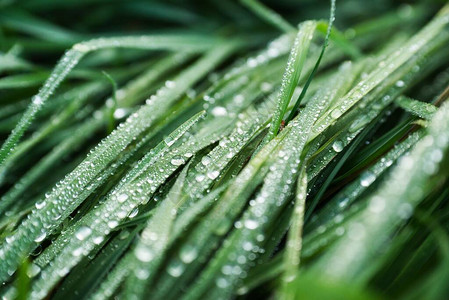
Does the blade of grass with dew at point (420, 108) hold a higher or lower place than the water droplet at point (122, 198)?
higher

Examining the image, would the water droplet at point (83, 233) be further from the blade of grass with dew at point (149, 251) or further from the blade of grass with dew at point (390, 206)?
the blade of grass with dew at point (390, 206)

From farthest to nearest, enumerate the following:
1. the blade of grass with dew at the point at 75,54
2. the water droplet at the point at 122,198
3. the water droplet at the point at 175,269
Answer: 1. the blade of grass with dew at the point at 75,54
2. the water droplet at the point at 122,198
3. the water droplet at the point at 175,269

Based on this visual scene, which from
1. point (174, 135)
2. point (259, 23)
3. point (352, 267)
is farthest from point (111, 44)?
point (352, 267)

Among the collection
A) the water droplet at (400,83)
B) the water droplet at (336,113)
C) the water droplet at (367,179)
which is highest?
the water droplet at (400,83)

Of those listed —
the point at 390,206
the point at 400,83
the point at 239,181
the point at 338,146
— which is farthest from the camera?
the point at 400,83

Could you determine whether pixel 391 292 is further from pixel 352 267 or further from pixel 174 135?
pixel 174 135

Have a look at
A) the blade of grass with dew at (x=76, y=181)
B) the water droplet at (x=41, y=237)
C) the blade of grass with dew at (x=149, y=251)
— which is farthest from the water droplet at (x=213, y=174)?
the water droplet at (x=41, y=237)

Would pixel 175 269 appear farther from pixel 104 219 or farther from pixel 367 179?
pixel 367 179

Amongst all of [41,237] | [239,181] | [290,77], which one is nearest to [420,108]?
[290,77]
